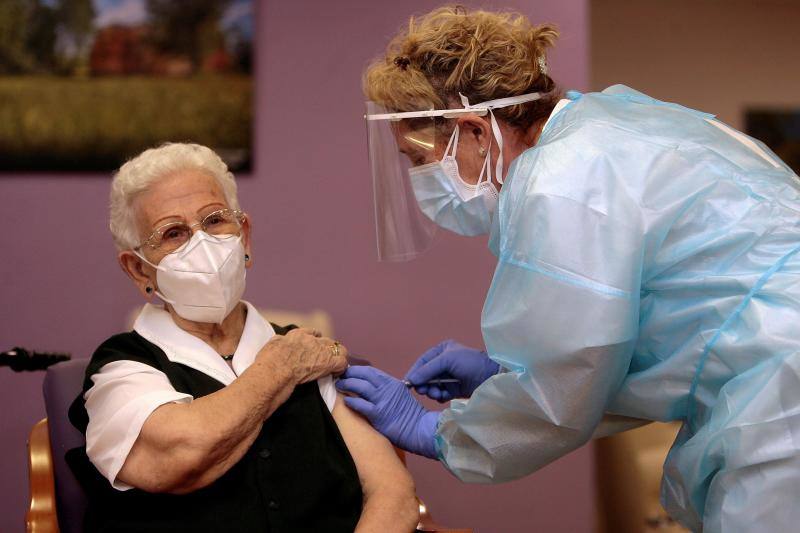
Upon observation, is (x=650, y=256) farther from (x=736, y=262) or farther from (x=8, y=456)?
(x=8, y=456)

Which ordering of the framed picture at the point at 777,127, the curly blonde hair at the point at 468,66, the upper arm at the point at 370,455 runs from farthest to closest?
the framed picture at the point at 777,127 → the upper arm at the point at 370,455 → the curly blonde hair at the point at 468,66

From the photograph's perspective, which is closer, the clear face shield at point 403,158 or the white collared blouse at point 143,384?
the white collared blouse at point 143,384

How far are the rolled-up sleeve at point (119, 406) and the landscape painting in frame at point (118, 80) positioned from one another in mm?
1168

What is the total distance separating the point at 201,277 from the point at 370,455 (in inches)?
19.9

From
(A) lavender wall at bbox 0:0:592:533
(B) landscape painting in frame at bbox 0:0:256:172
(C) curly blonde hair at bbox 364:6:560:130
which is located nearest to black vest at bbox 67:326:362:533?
(C) curly blonde hair at bbox 364:6:560:130

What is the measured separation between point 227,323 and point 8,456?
1.19m

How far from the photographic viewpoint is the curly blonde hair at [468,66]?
63.7 inches

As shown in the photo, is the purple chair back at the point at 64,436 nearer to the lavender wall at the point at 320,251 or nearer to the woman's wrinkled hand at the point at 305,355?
the woman's wrinkled hand at the point at 305,355

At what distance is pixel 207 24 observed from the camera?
2680mm

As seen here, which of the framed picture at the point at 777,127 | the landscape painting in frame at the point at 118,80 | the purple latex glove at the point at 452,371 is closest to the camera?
the purple latex glove at the point at 452,371

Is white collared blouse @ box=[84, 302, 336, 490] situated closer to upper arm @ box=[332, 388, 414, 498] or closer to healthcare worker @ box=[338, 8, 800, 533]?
upper arm @ box=[332, 388, 414, 498]

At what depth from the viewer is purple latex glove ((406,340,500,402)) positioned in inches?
78.0

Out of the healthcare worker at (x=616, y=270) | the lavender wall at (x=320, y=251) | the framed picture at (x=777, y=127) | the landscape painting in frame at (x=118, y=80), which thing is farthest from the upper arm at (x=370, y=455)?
the framed picture at (x=777, y=127)

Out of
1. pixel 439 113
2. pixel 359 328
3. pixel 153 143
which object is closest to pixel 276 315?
pixel 359 328
